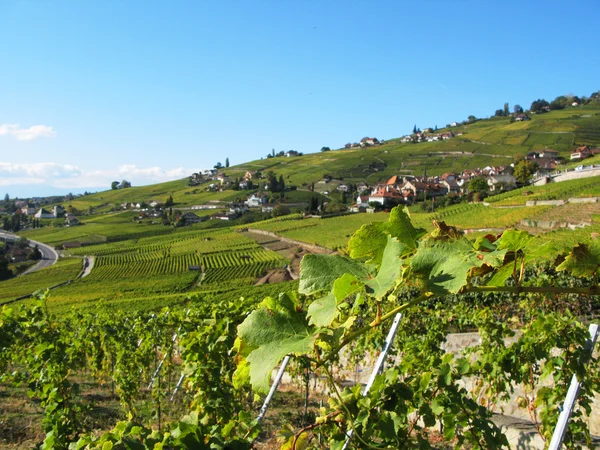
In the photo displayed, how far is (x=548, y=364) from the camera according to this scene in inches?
139

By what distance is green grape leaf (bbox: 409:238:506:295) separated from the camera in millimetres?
666

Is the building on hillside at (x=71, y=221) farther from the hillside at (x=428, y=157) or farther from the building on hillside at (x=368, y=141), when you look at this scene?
the building on hillside at (x=368, y=141)

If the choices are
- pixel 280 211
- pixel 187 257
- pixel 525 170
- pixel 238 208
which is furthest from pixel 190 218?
pixel 525 170

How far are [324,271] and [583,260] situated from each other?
2.09 feet

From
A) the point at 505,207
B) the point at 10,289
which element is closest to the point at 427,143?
the point at 505,207

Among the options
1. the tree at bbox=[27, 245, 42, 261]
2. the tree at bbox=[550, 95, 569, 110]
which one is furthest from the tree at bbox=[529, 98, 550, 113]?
the tree at bbox=[27, 245, 42, 261]

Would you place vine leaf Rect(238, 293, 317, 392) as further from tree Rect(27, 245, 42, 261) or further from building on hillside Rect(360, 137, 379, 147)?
building on hillside Rect(360, 137, 379, 147)

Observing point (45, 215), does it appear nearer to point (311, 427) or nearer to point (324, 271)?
point (311, 427)

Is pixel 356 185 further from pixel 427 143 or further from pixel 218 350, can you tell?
pixel 218 350

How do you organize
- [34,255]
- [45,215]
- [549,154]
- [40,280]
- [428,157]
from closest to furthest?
1. [40,280]
2. [34,255]
3. [549,154]
4. [428,157]
5. [45,215]

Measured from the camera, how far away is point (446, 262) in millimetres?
716

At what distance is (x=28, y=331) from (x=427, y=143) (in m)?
132

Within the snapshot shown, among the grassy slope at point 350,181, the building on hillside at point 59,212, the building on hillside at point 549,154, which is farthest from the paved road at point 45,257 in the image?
the building on hillside at point 549,154

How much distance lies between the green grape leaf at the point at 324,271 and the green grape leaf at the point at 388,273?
0.14ft
